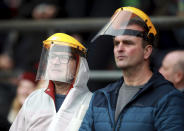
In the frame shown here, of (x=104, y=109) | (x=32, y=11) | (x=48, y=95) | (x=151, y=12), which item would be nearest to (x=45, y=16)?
(x=32, y=11)

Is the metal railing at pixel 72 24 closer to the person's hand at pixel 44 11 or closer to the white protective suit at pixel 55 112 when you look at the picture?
the person's hand at pixel 44 11

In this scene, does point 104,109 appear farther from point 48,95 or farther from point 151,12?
point 151,12

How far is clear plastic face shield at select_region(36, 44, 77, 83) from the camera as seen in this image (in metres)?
4.79

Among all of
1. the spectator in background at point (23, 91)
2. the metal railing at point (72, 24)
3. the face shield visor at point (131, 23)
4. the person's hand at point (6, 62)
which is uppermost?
the face shield visor at point (131, 23)

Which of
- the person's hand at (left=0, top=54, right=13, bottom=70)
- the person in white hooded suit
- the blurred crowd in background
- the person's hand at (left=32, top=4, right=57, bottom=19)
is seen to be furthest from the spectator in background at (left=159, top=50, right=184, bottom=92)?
the person's hand at (left=0, top=54, right=13, bottom=70)

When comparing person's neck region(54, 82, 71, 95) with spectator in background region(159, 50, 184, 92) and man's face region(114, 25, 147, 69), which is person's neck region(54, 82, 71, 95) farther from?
spectator in background region(159, 50, 184, 92)

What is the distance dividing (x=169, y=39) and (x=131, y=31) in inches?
118

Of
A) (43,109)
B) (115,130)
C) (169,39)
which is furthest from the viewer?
(169,39)

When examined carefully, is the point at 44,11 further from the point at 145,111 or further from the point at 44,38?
the point at 145,111

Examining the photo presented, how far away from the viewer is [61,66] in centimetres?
482

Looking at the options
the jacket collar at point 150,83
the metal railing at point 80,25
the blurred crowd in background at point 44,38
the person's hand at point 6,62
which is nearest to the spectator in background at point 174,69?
the blurred crowd in background at point 44,38

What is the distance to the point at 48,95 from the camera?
4.84m

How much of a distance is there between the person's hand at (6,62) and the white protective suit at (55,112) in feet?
12.4

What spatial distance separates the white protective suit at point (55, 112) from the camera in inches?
183
